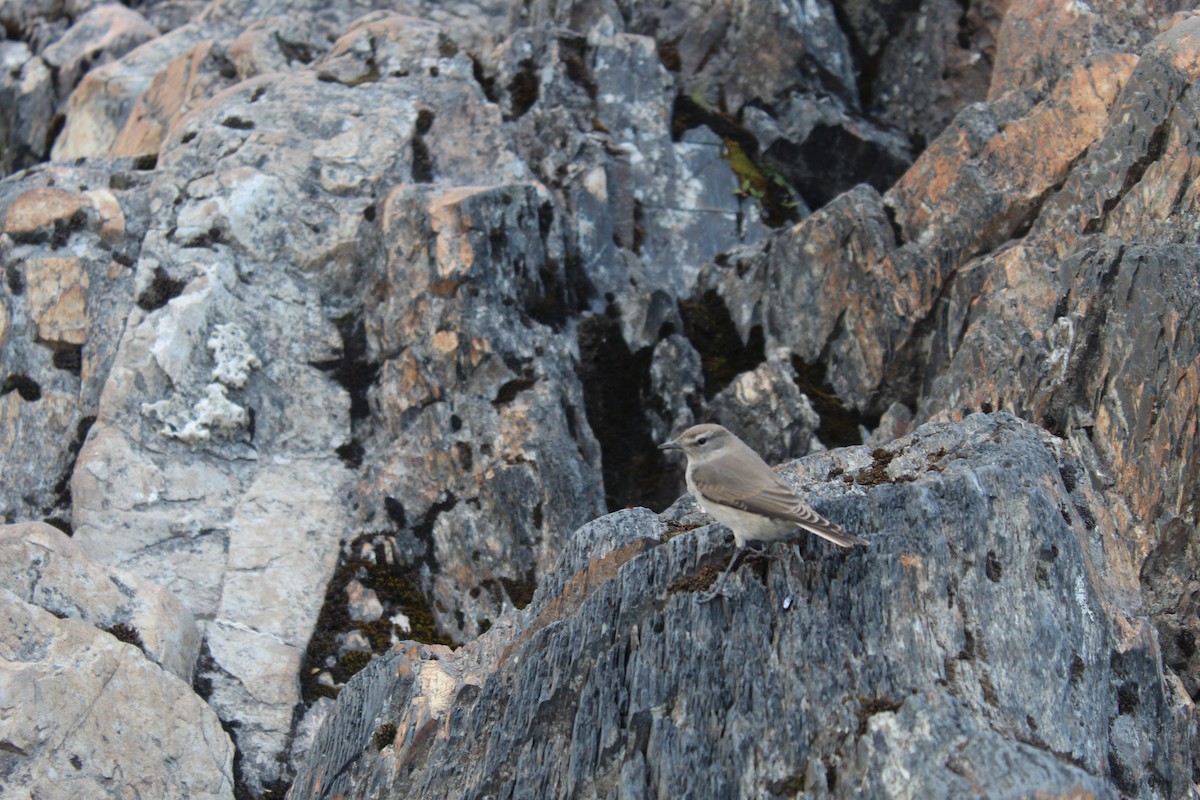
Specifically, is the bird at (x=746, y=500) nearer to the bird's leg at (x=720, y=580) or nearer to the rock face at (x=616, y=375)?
the bird's leg at (x=720, y=580)

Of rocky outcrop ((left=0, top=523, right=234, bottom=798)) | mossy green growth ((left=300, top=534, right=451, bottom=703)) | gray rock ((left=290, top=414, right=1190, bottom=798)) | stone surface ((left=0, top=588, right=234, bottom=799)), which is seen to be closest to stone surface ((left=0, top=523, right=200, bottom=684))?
rocky outcrop ((left=0, top=523, right=234, bottom=798))

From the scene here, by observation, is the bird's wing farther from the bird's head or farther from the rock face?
the rock face

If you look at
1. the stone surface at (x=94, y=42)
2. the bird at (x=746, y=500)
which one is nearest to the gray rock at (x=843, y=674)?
the bird at (x=746, y=500)

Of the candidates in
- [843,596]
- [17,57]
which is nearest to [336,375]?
[843,596]

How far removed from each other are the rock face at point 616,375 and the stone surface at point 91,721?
0.74 meters

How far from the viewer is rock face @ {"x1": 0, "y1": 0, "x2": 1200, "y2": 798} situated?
14.2 metres

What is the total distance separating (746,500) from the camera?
1362 cm

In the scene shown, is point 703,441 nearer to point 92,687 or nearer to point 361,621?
point 92,687

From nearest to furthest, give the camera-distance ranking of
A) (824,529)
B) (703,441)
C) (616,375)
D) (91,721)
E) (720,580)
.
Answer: (824,529), (720,580), (703,441), (91,721), (616,375)

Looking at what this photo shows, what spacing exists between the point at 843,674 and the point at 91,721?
14131mm

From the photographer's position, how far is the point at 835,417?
2827cm

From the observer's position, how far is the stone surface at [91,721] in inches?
744

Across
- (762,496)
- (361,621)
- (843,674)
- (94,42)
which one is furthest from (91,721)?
(94,42)

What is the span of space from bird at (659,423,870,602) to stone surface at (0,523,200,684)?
12749mm
